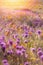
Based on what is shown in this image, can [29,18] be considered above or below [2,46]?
below

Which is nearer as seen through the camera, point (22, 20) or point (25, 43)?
point (25, 43)

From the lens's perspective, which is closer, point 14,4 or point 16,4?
point 16,4

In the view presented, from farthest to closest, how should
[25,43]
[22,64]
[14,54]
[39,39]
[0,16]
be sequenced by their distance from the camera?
[0,16]
[39,39]
[25,43]
[14,54]
[22,64]

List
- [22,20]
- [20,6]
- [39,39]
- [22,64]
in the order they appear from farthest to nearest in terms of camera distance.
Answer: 1. [20,6]
2. [22,20]
3. [39,39]
4. [22,64]

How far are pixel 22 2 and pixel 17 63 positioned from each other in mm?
5630

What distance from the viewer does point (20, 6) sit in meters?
8.27

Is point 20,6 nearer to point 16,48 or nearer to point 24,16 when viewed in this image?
point 24,16

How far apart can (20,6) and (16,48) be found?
5.20 meters

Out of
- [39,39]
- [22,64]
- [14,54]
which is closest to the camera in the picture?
[22,64]

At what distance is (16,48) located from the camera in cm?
315

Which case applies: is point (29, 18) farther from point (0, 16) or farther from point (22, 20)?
point (0, 16)

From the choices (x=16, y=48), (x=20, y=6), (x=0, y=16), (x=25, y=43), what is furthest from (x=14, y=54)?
(x=20, y=6)

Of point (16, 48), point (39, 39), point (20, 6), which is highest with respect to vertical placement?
point (16, 48)

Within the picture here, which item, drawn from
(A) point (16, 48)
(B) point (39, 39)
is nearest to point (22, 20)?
(B) point (39, 39)
